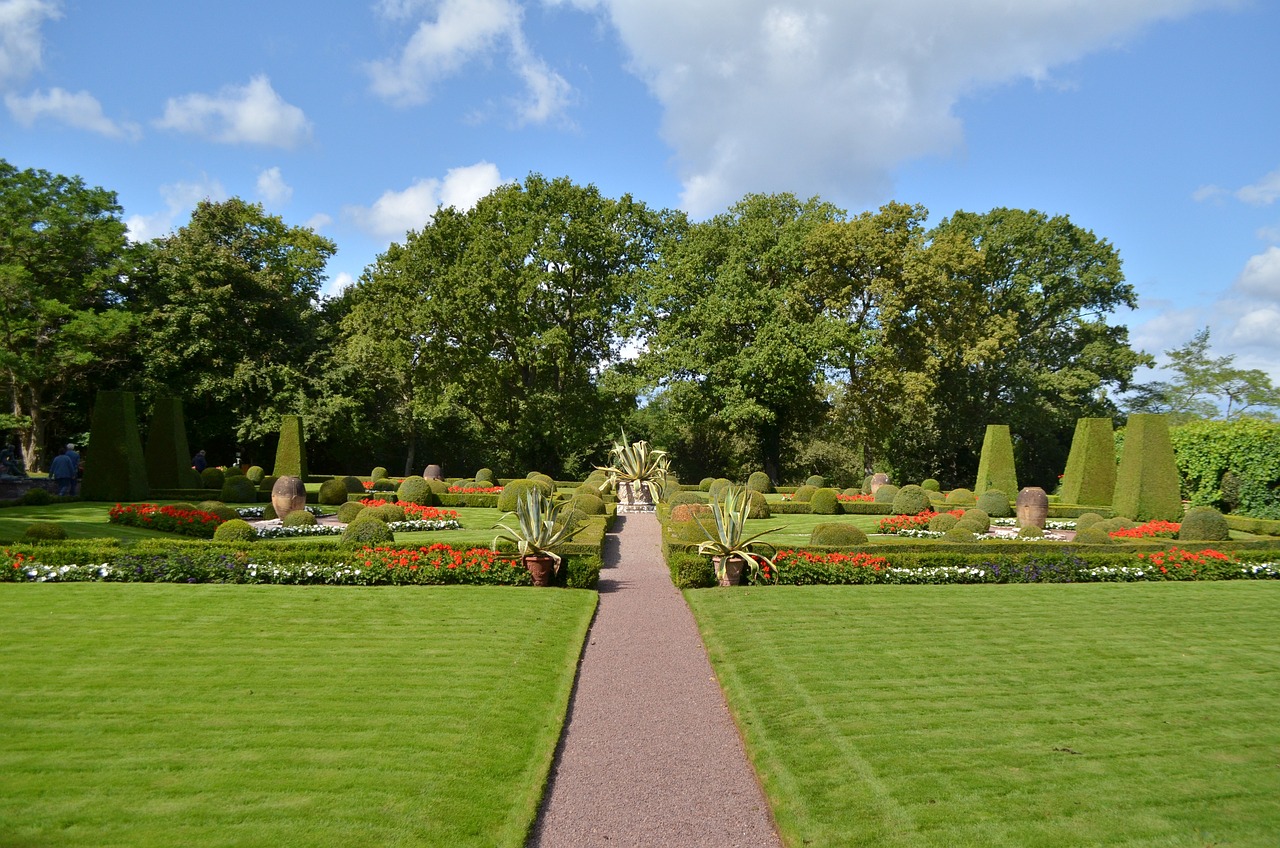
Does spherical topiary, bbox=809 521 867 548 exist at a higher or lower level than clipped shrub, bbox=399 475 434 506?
lower

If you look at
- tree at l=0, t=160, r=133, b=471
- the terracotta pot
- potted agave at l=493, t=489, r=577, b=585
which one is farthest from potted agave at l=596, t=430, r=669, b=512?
tree at l=0, t=160, r=133, b=471

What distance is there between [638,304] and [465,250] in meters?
7.80

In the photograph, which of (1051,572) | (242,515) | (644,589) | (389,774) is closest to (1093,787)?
(389,774)

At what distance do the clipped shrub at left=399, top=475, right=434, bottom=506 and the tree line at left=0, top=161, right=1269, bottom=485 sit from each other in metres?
9.48

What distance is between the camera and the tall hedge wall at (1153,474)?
21953mm

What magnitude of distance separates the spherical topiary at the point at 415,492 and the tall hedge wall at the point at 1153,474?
2041 cm

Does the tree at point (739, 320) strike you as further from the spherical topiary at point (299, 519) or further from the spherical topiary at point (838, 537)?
the spherical topiary at point (299, 519)

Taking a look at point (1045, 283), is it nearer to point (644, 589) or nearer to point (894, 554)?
point (894, 554)

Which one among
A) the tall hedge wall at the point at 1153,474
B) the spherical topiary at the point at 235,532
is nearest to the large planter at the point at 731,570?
the spherical topiary at the point at 235,532

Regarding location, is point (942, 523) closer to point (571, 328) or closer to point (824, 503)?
point (824, 503)

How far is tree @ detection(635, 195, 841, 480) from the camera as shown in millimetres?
32000

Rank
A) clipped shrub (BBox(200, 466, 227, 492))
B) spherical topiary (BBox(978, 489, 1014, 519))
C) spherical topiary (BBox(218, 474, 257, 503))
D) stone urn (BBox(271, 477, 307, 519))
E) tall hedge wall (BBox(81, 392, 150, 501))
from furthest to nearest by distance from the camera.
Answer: clipped shrub (BBox(200, 466, 227, 492)) → spherical topiary (BBox(978, 489, 1014, 519)) → spherical topiary (BBox(218, 474, 257, 503)) → tall hedge wall (BBox(81, 392, 150, 501)) → stone urn (BBox(271, 477, 307, 519))

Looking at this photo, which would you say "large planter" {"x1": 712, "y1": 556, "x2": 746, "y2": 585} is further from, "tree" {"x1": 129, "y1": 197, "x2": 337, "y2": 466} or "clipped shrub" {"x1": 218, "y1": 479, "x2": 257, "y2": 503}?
"tree" {"x1": 129, "y1": 197, "x2": 337, "y2": 466}

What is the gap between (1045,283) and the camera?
35.9 meters
